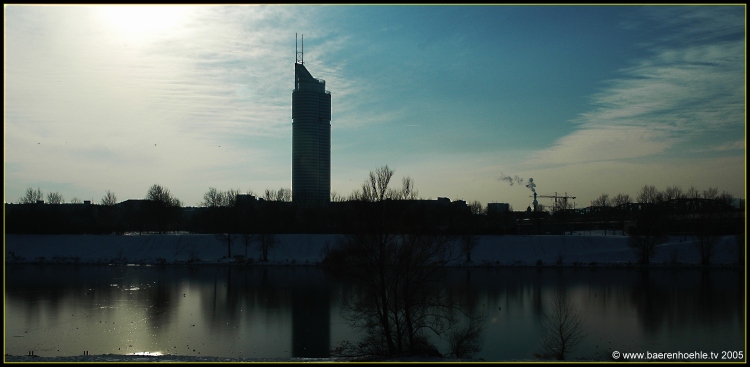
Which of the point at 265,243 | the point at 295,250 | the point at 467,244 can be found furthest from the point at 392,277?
the point at 295,250

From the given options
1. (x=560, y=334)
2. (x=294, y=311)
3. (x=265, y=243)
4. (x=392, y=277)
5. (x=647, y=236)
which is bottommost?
(x=294, y=311)

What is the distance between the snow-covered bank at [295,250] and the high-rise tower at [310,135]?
116242mm

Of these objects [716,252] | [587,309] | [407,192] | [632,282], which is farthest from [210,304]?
[716,252]

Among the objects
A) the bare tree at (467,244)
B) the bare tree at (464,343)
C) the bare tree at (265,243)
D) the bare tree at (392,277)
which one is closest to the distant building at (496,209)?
the bare tree at (467,244)

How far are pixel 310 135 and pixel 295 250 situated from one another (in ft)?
Result: 418

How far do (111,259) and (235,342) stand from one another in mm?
44822

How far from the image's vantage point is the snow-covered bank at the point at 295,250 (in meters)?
55.6

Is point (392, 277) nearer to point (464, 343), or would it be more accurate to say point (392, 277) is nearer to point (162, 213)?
point (464, 343)

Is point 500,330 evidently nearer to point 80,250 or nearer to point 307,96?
point 80,250

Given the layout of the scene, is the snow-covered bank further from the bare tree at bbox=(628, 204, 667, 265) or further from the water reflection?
the water reflection

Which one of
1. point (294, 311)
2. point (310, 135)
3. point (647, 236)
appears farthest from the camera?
point (310, 135)

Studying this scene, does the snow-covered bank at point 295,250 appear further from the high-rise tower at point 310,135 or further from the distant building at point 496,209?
the high-rise tower at point 310,135

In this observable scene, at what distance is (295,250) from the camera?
64875 millimetres

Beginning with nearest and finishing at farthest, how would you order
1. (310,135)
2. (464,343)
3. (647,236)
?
(464,343) → (647,236) → (310,135)
